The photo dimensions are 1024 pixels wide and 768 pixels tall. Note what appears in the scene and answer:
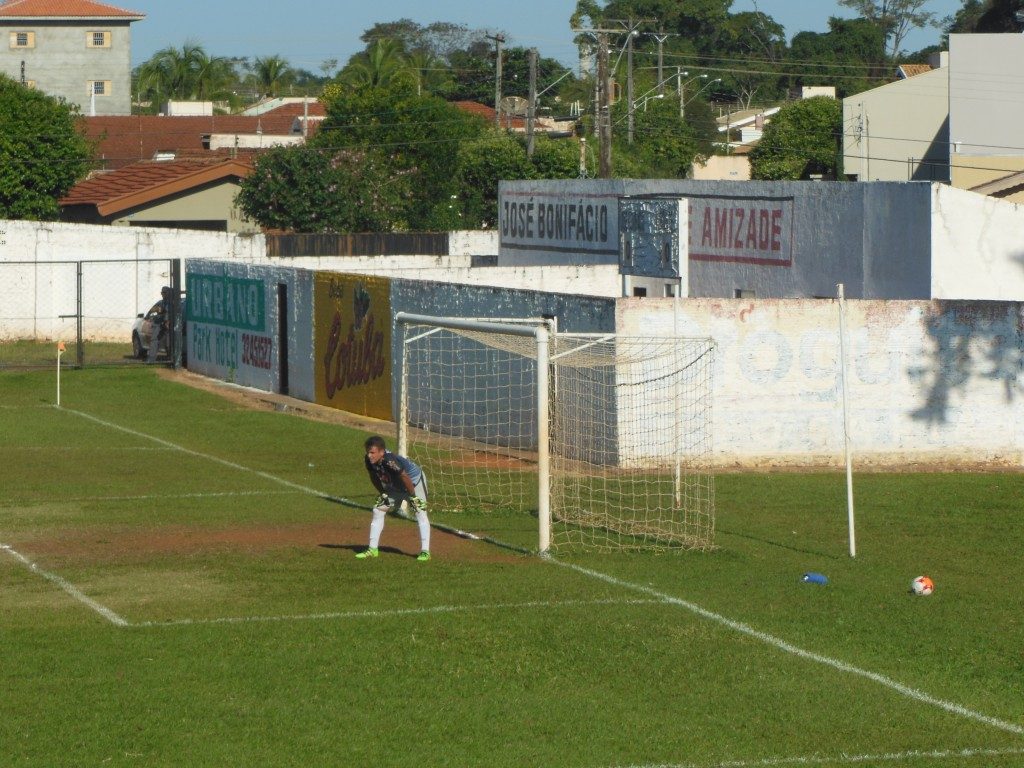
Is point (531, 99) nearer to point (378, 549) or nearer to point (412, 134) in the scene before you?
point (412, 134)

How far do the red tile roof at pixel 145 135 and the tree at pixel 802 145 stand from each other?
25484 mm

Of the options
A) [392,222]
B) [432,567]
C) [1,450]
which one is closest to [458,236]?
[392,222]

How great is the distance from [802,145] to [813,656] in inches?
2749

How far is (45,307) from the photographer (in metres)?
40.8

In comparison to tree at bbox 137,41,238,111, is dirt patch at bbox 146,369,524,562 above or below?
below

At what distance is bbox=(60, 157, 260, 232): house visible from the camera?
49.3 meters

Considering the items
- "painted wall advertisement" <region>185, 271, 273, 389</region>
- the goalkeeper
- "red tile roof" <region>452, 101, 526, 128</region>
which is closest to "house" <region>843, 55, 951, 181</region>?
"red tile roof" <region>452, 101, 526, 128</region>

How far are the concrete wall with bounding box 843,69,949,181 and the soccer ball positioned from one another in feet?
179

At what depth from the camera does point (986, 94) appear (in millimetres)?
57219

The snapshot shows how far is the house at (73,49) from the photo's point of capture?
103000mm

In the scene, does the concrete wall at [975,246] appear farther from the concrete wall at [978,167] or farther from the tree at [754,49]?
the tree at [754,49]

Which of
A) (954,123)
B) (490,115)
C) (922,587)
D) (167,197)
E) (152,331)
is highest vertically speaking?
(490,115)

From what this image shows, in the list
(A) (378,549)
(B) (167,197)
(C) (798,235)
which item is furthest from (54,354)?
(A) (378,549)

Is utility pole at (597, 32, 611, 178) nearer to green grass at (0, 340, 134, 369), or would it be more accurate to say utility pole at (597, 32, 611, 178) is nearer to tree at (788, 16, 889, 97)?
green grass at (0, 340, 134, 369)
